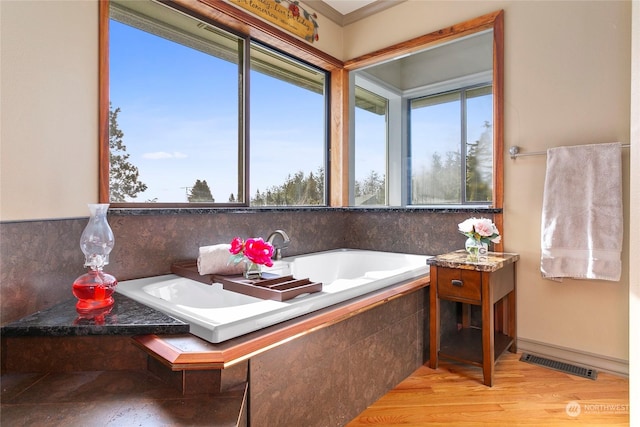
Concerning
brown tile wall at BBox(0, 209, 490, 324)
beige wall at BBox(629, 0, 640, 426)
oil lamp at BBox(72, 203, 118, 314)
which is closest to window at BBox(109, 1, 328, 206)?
brown tile wall at BBox(0, 209, 490, 324)

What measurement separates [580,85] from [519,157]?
515 millimetres

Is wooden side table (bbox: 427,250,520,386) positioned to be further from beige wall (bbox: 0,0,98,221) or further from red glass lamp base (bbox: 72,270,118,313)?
beige wall (bbox: 0,0,98,221)

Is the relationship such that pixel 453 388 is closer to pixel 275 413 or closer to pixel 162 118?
pixel 275 413

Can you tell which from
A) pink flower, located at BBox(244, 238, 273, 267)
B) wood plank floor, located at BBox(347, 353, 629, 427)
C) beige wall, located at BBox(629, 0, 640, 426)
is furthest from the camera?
pink flower, located at BBox(244, 238, 273, 267)

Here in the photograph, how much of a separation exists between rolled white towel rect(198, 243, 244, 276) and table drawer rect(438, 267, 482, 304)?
3.88ft

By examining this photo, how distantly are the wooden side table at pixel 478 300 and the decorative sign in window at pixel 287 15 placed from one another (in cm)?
205

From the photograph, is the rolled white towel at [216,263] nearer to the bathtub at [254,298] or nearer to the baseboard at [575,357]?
the bathtub at [254,298]

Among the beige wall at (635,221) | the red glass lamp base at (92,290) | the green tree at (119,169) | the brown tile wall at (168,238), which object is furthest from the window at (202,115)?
the beige wall at (635,221)

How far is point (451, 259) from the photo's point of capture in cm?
213

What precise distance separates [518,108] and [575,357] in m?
1.61

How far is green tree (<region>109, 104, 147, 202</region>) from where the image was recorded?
1.89 metres

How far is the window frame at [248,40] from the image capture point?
1732mm

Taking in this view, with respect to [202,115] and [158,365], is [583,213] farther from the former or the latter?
[202,115]

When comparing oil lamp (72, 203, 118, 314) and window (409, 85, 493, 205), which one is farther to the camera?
window (409, 85, 493, 205)
